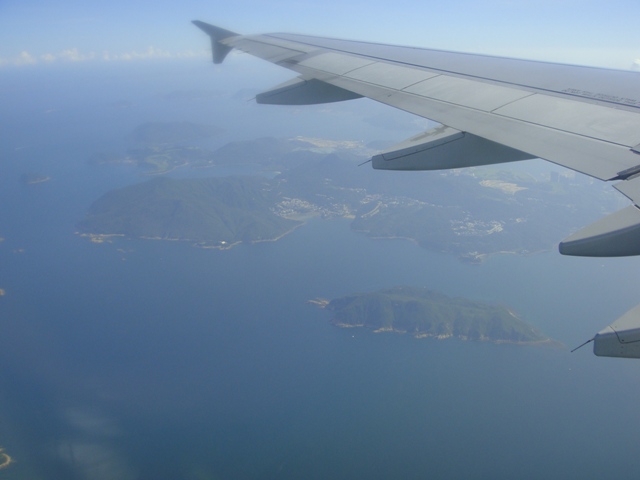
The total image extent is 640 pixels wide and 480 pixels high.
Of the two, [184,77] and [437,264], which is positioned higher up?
[184,77]

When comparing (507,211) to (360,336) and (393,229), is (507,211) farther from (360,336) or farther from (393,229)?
(360,336)

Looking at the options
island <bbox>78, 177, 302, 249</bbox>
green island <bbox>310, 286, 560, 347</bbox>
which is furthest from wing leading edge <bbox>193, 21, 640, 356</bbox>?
island <bbox>78, 177, 302, 249</bbox>

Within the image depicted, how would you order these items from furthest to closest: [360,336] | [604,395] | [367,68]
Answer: [360,336]
[604,395]
[367,68]

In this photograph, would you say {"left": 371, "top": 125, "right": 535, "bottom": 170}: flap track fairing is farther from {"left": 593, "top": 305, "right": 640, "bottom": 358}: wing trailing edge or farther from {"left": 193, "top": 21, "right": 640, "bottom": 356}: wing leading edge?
{"left": 593, "top": 305, "right": 640, "bottom": 358}: wing trailing edge

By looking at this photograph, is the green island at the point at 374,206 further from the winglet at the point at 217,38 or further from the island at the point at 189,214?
the winglet at the point at 217,38

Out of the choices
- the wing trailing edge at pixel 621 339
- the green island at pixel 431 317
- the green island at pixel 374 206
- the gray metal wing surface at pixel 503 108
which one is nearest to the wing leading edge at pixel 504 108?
the gray metal wing surface at pixel 503 108

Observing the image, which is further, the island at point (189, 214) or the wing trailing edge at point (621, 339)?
the island at point (189, 214)

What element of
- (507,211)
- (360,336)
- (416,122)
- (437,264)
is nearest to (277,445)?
(360,336)
